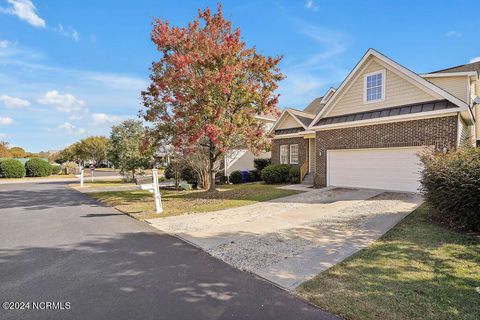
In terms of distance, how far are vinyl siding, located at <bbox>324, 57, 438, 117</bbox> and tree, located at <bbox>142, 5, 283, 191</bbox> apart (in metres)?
4.32

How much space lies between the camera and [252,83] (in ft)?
41.5

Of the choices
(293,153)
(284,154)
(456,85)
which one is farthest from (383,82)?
(284,154)

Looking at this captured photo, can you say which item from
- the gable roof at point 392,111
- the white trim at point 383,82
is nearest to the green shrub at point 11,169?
the gable roof at point 392,111

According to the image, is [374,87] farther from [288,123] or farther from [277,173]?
[277,173]

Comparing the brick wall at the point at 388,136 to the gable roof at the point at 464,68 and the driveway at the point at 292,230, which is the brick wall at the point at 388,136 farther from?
the gable roof at the point at 464,68

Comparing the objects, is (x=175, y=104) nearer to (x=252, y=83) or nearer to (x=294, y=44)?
(x=252, y=83)

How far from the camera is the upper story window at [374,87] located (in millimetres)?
13231

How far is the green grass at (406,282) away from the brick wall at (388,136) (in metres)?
6.86

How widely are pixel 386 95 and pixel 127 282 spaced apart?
45.4ft

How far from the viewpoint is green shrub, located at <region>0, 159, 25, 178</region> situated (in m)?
28.8

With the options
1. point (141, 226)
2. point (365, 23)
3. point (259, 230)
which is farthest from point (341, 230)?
point (365, 23)

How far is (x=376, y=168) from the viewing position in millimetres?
13125

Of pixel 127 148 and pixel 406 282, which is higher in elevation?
pixel 127 148

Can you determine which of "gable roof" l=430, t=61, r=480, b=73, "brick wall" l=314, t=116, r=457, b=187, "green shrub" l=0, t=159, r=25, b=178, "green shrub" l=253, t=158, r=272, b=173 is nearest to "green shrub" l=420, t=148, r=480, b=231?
"brick wall" l=314, t=116, r=457, b=187
